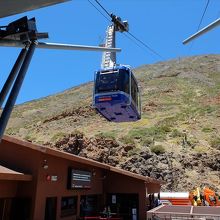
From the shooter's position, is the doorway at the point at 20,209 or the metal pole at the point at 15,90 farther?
the doorway at the point at 20,209

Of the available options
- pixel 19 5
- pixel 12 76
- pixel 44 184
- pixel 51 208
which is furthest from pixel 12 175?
pixel 19 5

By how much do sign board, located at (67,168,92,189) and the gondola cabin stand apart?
3575mm

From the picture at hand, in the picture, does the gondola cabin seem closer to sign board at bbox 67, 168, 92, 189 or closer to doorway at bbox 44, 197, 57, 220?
sign board at bbox 67, 168, 92, 189

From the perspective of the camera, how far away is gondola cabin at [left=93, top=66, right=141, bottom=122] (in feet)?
51.5

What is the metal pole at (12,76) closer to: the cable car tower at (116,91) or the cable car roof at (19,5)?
the cable car roof at (19,5)

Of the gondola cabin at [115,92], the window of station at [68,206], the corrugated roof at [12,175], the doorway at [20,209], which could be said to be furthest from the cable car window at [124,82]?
the doorway at [20,209]

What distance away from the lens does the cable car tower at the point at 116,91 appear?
15742 mm

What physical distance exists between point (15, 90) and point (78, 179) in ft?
44.9

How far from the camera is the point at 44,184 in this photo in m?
13.7

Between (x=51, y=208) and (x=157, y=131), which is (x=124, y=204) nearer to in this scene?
(x=51, y=208)

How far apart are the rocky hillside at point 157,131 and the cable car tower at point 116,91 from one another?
19.5 meters

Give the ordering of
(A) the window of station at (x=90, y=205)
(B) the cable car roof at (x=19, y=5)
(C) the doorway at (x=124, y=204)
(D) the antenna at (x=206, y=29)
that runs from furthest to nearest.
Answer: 1. (C) the doorway at (x=124, y=204)
2. (A) the window of station at (x=90, y=205)
3. (D) the antenna at (x=206, y=29)
4. (B) the cable car roof at (x=19, y=5)

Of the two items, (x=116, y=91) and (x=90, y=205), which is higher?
(x=116, y=91)

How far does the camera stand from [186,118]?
1917 inches
